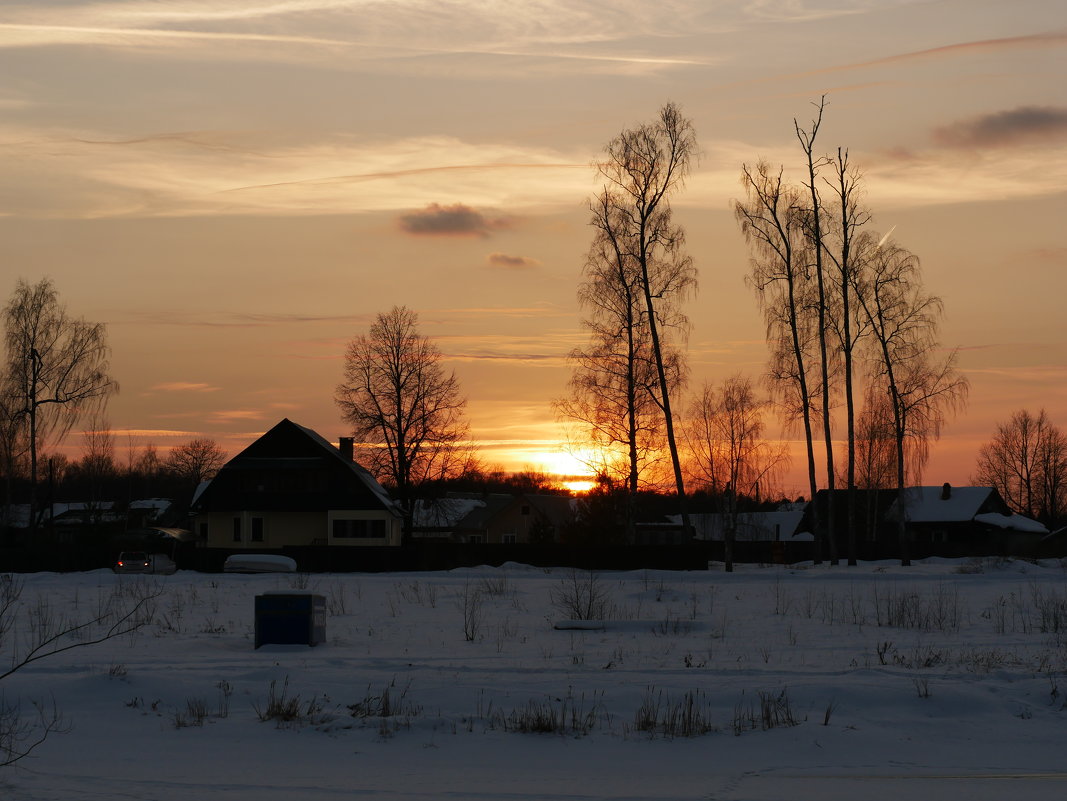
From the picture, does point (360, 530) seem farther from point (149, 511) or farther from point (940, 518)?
point (149, 511)

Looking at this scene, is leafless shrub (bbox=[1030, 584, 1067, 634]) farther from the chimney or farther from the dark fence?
the chimney

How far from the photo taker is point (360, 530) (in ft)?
205

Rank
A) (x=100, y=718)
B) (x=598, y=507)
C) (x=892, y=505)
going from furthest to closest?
(x=892, y=505) → (x=598, y=507) → (x=100, y=718)

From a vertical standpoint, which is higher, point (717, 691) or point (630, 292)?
point (630, 292)

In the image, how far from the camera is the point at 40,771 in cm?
902

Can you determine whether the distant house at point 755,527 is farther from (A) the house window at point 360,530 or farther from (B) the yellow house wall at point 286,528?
(B) the yellow house wall at point 286,528

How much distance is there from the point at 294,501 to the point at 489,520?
2462cm

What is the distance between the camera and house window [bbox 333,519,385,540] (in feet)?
204

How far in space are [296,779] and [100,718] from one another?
3460mm

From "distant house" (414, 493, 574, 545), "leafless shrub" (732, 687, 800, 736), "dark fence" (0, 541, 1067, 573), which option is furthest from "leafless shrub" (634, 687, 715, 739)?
"distant house" (414, 493, 574, 545)

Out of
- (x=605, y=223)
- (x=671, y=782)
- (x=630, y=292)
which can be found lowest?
(x=671, y=782)

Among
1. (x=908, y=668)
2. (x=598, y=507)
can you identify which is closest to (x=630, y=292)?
(x=598, y=507)

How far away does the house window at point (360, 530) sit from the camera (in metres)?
62.2

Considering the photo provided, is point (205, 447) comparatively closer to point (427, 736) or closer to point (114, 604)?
point (114, 604)
